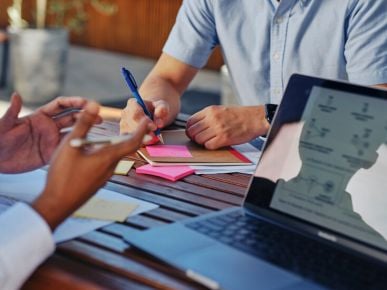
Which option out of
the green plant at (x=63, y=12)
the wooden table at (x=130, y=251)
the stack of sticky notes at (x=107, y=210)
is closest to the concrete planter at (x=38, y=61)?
the green plant at (x=63, y=12)

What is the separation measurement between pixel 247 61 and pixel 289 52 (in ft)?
0.54

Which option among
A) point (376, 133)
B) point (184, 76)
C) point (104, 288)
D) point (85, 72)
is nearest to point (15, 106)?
point (104, 288)

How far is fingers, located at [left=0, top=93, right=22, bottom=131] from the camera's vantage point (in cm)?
124

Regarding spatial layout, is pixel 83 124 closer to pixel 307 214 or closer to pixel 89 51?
pixel 307 214

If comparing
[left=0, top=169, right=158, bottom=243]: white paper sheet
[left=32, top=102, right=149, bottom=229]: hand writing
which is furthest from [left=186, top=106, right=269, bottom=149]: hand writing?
[left=32, top=102, right=149, bottom=229]: hand writing

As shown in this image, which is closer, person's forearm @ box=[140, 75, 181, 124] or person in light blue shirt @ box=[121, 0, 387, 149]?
person in light blue shirt @ box=[121, 0, 387, 149]

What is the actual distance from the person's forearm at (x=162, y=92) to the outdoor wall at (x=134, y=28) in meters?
5.20

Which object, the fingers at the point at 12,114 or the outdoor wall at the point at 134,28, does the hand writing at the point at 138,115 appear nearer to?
the fingers at the point at 12,114

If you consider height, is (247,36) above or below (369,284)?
above

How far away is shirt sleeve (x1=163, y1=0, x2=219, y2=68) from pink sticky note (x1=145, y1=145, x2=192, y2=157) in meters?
0.58

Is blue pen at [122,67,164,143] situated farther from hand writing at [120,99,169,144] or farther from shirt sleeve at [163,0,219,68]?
shirt sleeve at [163,0,219,68]

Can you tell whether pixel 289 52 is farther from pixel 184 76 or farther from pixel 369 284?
pixel 369 284

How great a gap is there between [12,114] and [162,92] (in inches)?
27.4

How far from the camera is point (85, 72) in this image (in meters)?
7.10
